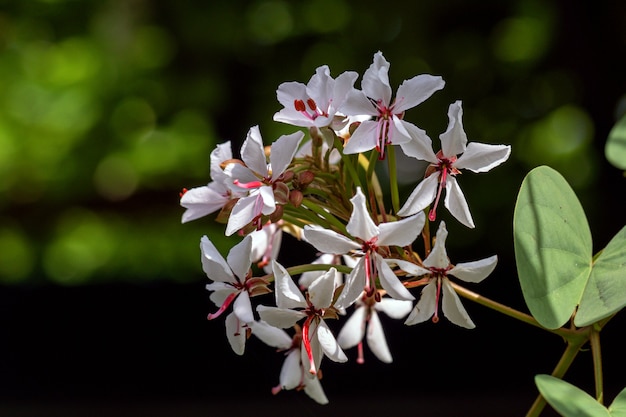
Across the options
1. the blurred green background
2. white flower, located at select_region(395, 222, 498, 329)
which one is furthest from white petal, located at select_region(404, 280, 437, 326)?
the blurred green background

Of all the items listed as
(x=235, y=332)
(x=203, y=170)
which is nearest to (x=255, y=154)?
(x=235, y=332)

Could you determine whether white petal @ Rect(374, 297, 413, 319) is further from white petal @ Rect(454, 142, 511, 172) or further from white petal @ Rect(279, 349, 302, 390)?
white petal @ Rect(454, 142, 511, 172)

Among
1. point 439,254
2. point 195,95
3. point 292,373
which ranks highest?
point 195,95

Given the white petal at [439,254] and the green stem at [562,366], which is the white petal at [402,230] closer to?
the white petal at [439,254]

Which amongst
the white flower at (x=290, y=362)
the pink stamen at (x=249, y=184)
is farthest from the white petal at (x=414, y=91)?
the white flower at (x=290, y=362)

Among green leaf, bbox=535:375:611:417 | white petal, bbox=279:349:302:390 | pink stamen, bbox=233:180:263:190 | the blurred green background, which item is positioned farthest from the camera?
the blurred green background

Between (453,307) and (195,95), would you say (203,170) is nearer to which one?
(195,95)
